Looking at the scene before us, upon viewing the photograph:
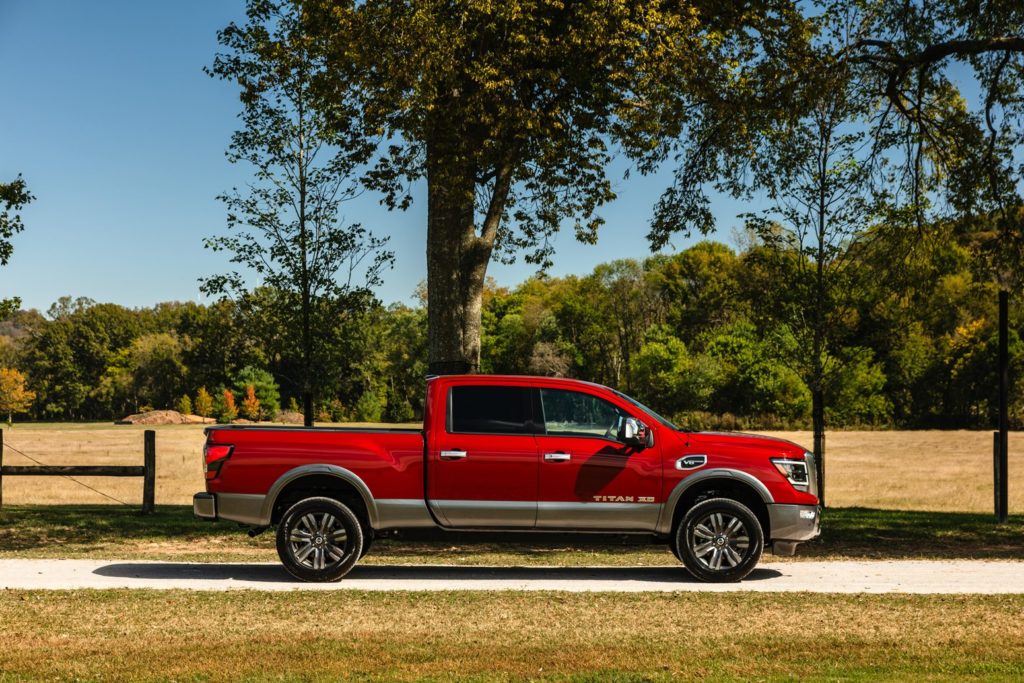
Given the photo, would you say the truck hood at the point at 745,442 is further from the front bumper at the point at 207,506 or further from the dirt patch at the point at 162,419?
the dirt patch at the point at 162,419

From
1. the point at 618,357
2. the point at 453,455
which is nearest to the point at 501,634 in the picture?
the point at 453,455

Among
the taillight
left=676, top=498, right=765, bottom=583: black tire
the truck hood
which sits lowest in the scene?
left=676, top=498, right=765, bottom=583: black tire

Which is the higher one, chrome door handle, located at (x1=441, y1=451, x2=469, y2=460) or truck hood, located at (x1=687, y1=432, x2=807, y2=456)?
truck hood, located at (x1=687, y1=432, x2=807, y2=456)

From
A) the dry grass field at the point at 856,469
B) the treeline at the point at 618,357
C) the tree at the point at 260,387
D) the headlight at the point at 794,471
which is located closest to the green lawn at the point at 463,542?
the headlight at the point at 794,471

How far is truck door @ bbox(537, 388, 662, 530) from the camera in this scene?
421 inches

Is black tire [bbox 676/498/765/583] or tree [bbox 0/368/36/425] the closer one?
black tire [bbox 676/498/765/583]

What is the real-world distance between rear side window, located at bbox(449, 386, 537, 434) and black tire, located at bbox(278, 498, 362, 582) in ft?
4.87

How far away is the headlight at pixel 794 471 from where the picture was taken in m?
10.9

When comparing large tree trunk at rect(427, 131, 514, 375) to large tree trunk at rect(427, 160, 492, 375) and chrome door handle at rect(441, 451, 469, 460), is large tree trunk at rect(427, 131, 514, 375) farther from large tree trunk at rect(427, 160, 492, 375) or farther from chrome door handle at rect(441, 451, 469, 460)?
chrome door handle at rect(441, 451, 469, 460)

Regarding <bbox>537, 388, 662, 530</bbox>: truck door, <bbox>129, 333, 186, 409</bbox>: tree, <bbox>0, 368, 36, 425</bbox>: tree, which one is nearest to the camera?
<bbox>537, 388, 662, 530</bbox>: truck door

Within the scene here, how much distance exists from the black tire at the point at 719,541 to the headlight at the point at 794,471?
54 cm

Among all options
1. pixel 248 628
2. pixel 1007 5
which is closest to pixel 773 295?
pixel 1007 5

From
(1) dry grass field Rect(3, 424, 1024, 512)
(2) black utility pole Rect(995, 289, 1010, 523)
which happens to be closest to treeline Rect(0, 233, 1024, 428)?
(1) dry grass field Rect(3, 424, 1024, 512)

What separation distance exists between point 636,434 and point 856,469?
36.1 metres
